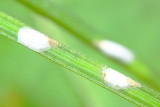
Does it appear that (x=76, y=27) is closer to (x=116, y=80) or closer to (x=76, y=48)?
(x=76, y=48)

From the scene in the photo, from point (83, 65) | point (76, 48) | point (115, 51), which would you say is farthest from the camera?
point (76, 48)

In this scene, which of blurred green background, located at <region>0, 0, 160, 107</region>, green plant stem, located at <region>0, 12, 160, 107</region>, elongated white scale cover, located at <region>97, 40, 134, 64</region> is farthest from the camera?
blurred green background, located at <region>0, 0, 160, 107</region>

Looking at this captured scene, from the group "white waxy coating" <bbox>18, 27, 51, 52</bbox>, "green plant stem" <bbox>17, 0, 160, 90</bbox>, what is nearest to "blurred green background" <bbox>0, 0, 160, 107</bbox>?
"green plant stem" <bbox>17, 0, 160, 90</bbox>

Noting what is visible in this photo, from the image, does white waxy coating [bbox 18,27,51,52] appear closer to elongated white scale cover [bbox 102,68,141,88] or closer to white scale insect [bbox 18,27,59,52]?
white scale insect [bbox 18,27,59,52]

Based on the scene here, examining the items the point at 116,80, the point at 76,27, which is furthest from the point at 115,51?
the point at 116,80

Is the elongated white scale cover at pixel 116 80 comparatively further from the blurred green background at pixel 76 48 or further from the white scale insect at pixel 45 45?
the blurred green background at pixel 76 48

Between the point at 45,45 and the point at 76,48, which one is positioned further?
the point at 76,48
